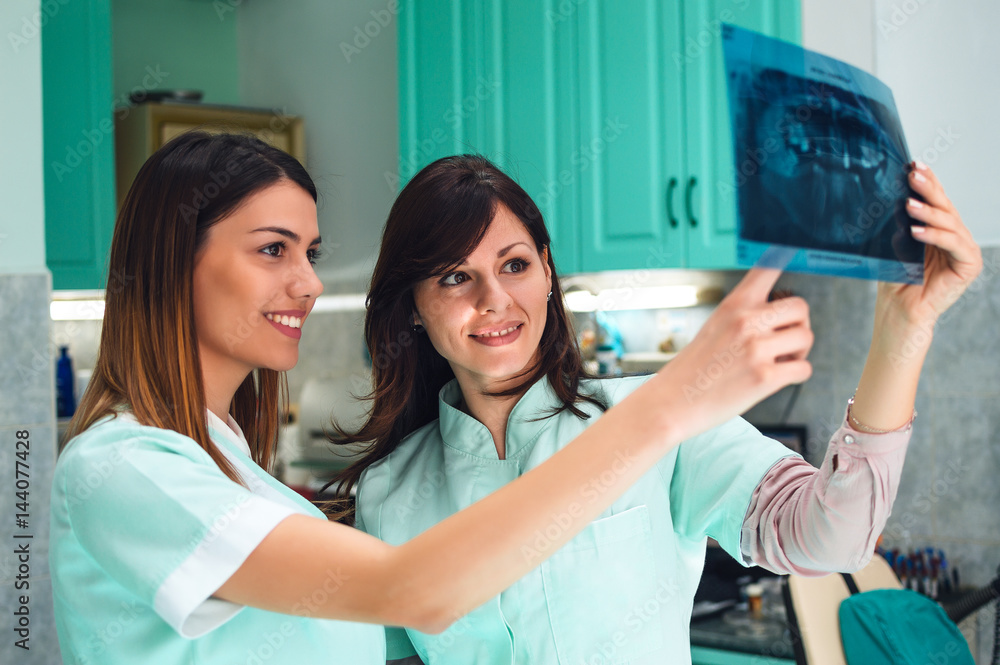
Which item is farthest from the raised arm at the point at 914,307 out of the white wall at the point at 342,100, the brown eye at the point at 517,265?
the white wall at the point at 342,100

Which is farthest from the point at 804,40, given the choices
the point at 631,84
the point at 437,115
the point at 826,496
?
the point at 826,496

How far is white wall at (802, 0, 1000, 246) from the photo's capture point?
6.99 feet

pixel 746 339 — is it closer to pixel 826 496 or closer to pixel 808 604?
pixel 826 496

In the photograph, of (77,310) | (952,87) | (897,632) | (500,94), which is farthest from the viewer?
(77,310)

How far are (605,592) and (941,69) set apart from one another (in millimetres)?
1877

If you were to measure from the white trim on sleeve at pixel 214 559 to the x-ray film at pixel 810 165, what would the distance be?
1.49 ft

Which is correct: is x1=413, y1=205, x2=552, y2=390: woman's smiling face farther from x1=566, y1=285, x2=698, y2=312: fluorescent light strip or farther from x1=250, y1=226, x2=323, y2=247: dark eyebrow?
x1=566, y1=285, x2=698, y2=312: fluorescent light strip

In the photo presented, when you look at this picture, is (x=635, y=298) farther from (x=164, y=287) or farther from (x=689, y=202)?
(x=164, y=287)

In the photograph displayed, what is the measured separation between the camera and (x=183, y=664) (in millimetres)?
790

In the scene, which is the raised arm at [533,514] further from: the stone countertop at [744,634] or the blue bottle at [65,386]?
the blue bottle at [65,386]

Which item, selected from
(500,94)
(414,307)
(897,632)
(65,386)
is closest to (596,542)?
(414,307)

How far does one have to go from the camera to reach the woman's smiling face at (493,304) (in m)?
1.07

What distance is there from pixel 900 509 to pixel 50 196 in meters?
3.02

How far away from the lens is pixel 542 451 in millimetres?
1093
